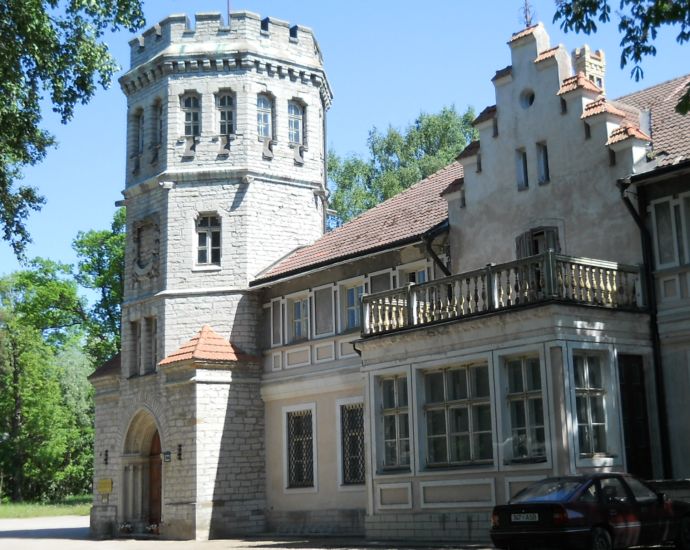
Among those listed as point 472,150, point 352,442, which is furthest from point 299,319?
point 472,150

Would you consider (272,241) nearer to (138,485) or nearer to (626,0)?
(138,485)

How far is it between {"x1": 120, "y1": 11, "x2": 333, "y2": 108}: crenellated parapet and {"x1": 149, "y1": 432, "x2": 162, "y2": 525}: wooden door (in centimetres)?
1203

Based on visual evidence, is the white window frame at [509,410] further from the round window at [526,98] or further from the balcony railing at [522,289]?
the round window at [526,98]

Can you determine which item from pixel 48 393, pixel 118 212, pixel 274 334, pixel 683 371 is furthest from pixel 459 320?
pixel 48 393

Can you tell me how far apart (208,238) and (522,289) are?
14784 mm

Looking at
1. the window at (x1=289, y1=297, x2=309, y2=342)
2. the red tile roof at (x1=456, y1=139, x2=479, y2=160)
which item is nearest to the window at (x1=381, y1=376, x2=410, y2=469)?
the red tile roof at (x1=456, y1=139, x2=479, y2=160)

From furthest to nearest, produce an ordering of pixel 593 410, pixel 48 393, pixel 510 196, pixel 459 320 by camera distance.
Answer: pixel 48 393 → pixel 510 196 → pixel 459 320 → pixel 593 410

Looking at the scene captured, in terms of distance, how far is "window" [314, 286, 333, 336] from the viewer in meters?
29.3

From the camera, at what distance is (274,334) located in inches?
1236

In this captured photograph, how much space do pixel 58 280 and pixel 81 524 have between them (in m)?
21.9

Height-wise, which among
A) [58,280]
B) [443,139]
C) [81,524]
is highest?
[443,139]

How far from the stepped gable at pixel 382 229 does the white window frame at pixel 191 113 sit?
517 centimetres

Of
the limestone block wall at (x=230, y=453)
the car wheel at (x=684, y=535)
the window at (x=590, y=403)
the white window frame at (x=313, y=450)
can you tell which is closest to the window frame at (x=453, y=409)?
the window at (x=590, y=403)

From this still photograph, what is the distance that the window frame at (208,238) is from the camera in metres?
32.2
